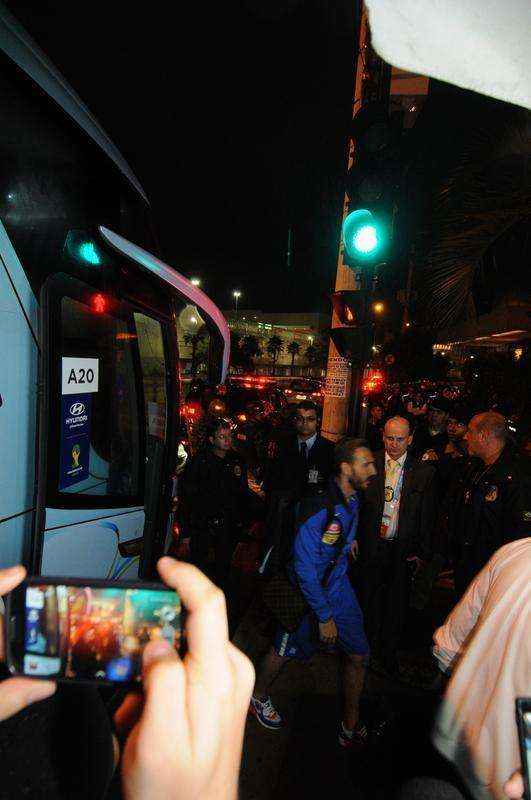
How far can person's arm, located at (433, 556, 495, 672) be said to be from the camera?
6.51 feet

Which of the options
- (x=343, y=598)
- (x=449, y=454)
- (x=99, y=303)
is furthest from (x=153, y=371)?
(x=449, y=454)

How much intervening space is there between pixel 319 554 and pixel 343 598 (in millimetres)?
461

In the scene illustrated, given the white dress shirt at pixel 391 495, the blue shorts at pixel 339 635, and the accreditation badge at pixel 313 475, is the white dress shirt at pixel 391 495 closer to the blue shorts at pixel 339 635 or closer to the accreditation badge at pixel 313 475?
the blue shorts at pixel 339 635

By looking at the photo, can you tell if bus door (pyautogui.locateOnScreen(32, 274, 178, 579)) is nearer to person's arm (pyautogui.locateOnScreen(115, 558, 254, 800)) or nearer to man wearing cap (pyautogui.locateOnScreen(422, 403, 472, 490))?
person's arm (pyautogui.locateOnScreen(115, 558, 254, 800))

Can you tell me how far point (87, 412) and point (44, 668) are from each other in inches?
78.8

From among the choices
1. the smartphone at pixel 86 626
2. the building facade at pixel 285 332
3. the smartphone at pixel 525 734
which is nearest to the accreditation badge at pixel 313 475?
the smartphone at pixel 525 734

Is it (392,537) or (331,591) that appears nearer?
(331,591)

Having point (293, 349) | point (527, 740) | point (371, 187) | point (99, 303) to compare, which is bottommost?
point (527, 740)

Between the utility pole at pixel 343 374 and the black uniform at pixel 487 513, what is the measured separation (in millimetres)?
1457

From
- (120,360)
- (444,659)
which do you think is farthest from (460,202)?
(444,659)

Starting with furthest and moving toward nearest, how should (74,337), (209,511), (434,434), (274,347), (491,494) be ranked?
(274,347)
(434,434)
(209,511)
(491,494)
(74,337)

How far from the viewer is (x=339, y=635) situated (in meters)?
2.94

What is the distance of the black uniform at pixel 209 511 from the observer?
4270mm

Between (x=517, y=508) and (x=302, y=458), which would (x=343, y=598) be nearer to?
(x=517, y=508)
